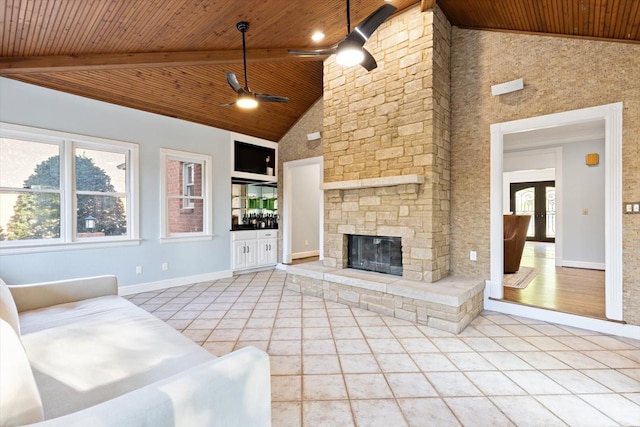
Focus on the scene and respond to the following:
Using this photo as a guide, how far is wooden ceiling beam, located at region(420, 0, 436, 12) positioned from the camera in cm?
327

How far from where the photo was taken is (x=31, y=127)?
3564 millimetres

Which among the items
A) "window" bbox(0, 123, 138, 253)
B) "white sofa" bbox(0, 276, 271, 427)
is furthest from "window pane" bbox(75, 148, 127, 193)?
"white sofa" bbox(0, 276, 271, 427)

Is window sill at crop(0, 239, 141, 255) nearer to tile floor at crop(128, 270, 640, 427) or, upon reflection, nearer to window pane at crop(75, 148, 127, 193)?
window pane at crop(75, 148, 127, 193)

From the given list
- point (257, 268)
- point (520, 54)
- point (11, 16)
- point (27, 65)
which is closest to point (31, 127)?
point (27, 65)

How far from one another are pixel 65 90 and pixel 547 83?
5772mm

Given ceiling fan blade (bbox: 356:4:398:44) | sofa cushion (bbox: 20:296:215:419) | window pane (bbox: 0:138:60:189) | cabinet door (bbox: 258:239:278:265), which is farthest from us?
cabinet door (bbox: 258:239:278:265)

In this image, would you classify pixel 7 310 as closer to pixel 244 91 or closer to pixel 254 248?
pixel 244 91

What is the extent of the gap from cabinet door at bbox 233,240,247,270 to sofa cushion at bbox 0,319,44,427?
4656mm

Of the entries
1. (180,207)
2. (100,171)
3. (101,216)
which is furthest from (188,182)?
(101,216)

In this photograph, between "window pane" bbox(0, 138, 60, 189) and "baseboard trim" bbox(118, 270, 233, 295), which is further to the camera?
"baseboard trim" bbox(118, 270, 233, 295)

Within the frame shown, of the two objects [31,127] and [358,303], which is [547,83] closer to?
[358,303]

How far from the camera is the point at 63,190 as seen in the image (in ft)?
12.6

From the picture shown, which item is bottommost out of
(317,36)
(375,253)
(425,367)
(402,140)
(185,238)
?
(425,367)

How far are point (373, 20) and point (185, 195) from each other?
410 cm
